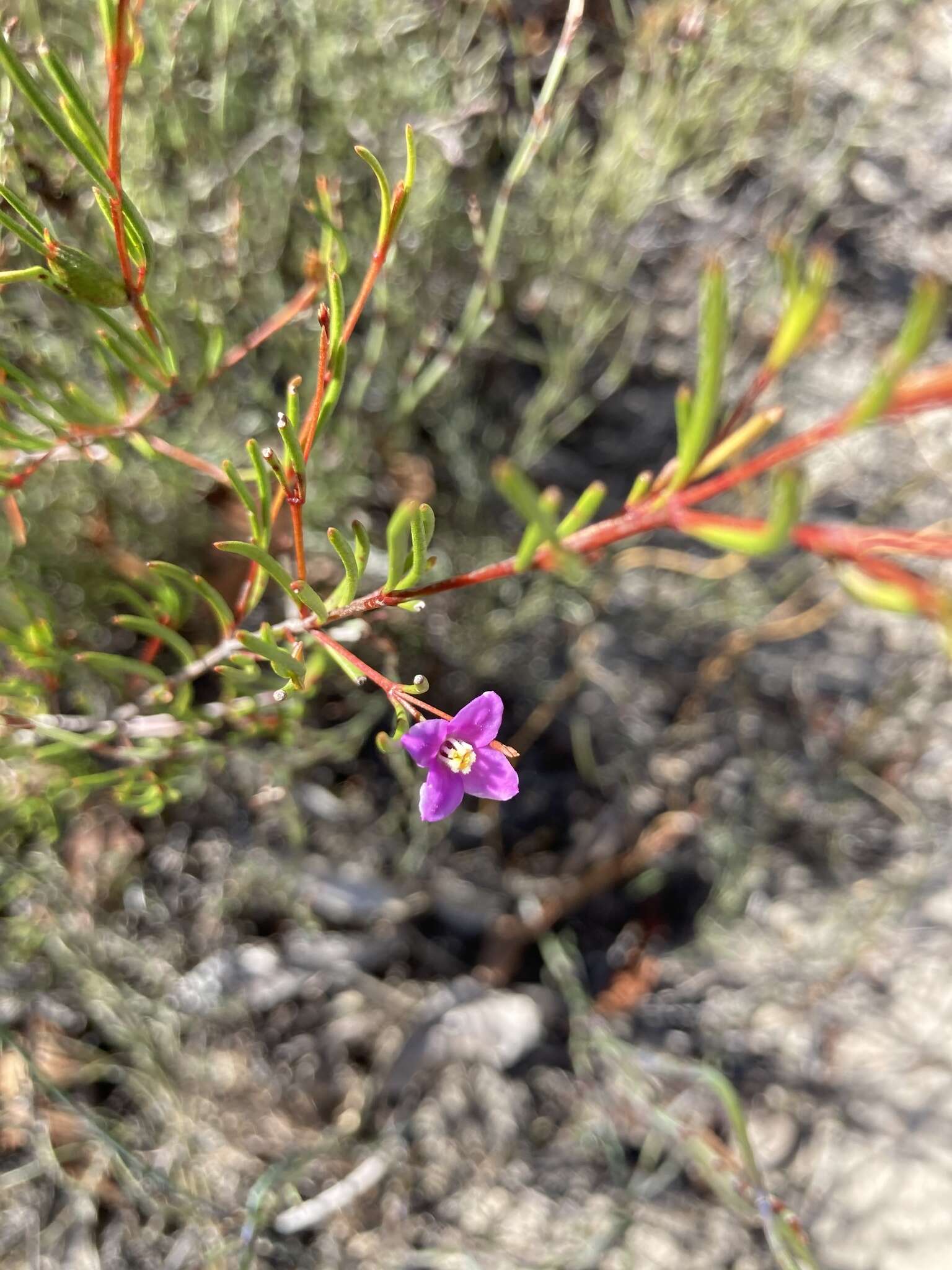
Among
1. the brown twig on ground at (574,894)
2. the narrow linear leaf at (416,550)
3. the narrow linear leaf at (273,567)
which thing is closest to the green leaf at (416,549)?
the narrow linear leaf at (416,550)

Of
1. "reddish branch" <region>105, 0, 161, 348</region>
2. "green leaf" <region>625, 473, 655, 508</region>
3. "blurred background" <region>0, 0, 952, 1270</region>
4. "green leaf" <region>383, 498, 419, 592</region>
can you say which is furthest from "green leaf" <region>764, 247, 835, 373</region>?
"blurred background" <region>0, 0, 952, 1270</region>

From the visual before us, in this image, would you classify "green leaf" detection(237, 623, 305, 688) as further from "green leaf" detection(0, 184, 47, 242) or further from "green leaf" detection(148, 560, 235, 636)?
"green leaf" detection(0, 184, 47, 242)

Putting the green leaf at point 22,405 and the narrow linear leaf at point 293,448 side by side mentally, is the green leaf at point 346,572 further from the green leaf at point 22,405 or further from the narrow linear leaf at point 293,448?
the green leaf at point 22,405

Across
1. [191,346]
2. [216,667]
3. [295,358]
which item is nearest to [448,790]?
[216,667]

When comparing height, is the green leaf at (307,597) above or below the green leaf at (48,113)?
below

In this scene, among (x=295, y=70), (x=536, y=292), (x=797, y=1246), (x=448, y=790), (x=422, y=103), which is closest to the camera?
(x=448, y=790)

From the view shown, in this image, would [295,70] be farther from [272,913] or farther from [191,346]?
[272,913]
